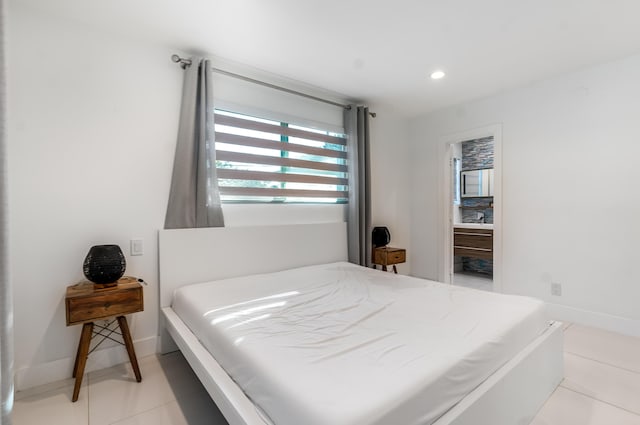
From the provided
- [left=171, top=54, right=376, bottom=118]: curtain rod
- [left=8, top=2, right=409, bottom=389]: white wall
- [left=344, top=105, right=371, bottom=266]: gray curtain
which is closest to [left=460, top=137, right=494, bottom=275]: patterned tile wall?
[left=344, top=105, right=371, bottom=266]: gray curtain

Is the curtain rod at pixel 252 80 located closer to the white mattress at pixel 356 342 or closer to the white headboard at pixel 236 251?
the white headboard at pixel 236 251

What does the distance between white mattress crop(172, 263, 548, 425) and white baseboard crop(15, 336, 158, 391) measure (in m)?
0.45

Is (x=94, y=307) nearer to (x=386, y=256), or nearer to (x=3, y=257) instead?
(x=3, y=257)

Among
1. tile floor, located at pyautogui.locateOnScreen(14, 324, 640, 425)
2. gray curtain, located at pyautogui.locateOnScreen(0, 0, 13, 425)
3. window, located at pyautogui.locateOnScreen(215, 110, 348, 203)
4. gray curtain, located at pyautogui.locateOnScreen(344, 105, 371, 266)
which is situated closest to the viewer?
gray curtain, located at pyautogui.locateOnScreen(0, 0, 13, 425)

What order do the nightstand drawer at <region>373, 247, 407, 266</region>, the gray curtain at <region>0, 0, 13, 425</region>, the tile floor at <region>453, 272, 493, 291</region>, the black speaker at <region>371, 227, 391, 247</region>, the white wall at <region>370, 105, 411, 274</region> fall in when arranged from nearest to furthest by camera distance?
the gray curtain at <region>0, 0, 13, 425</region> → the nightstand drawer at <region>373, 247, 407, 266</region> → the black speaker at <region>371, 227, 391, 247</region> → the white wall at <region>370, 105, 411, 274</region> → the tile floor at <region>453, 272, 493, 291</region>

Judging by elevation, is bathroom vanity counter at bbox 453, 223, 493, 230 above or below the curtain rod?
below

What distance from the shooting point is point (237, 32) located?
2.20 m

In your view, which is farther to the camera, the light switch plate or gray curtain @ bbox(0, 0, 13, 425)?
the light switch plate

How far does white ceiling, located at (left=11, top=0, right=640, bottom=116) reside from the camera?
1.92m

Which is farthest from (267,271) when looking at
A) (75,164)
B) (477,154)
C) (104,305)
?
(477,154)

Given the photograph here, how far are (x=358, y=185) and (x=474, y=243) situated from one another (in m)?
2.52

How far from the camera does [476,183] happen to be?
523 centimetres

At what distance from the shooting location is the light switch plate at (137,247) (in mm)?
2258

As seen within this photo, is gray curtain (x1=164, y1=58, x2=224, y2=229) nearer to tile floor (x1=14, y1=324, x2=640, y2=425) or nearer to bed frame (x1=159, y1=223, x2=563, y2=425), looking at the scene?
bed frame (x1=159, y1=223, x2=563, y2=425)
